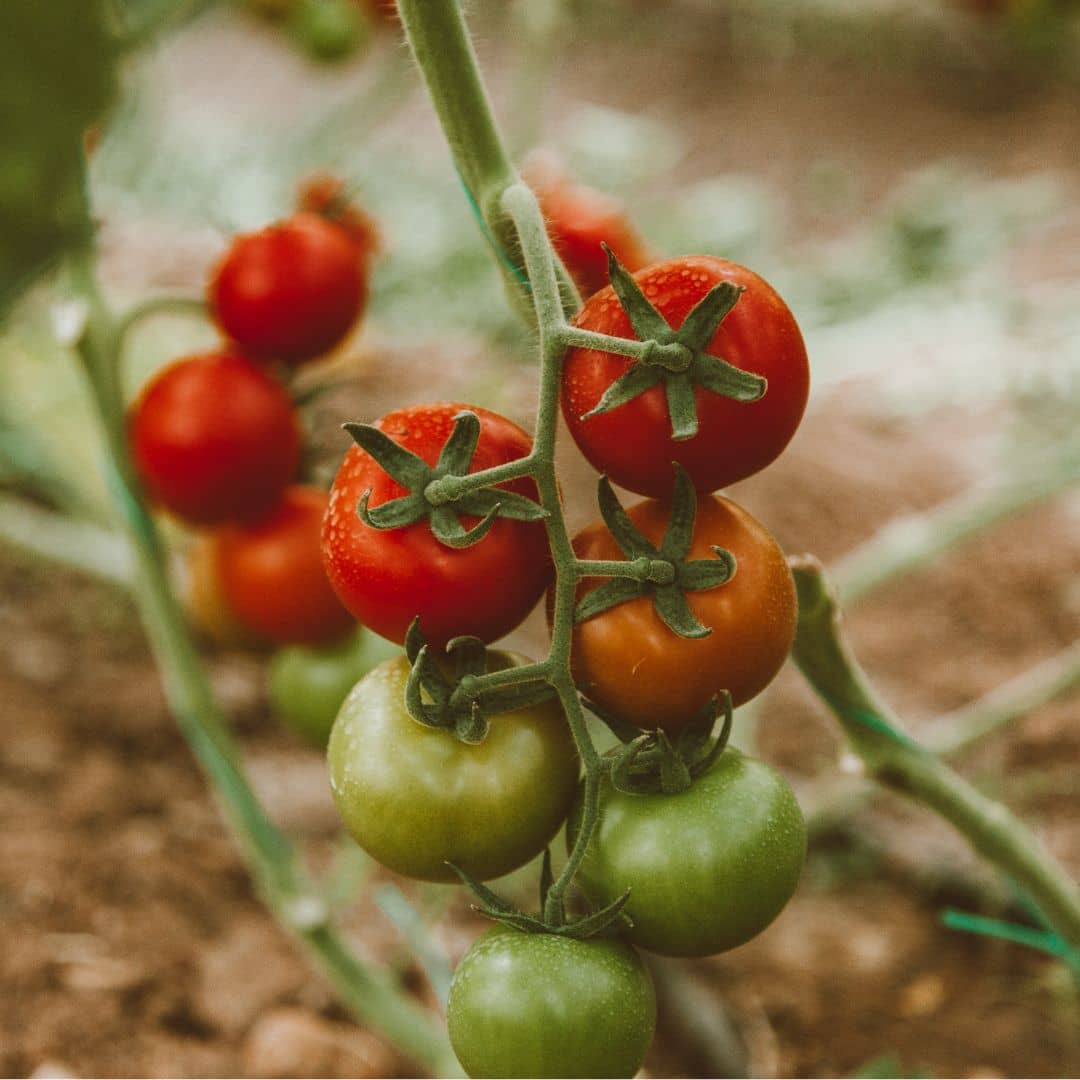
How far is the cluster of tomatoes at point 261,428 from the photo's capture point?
0.76 m

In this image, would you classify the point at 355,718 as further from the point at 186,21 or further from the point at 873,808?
the point at 873,808

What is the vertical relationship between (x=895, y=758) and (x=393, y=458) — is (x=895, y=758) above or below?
below

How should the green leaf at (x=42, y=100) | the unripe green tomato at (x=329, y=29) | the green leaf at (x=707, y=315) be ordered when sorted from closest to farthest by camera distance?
the green leaf at (x=42, y=100) < the green leaf at (x=707, y=315) < the unripe green tomato at (x=329, y=29)

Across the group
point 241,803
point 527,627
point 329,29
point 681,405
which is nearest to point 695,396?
point 681,405

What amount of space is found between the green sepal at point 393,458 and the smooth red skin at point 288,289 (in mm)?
356

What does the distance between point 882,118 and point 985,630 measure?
3684mm

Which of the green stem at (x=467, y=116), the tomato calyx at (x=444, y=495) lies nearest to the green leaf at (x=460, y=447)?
the tomato calyx at (x=444, y=495)

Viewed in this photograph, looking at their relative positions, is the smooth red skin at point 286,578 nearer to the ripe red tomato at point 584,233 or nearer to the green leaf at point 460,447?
the ripe red tomato at point 584,233

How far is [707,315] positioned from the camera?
0.41 metres

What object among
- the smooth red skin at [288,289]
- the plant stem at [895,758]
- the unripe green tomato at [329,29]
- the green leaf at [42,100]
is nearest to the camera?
the green leaf at [42,100]

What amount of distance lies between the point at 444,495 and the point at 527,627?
1.14 meters

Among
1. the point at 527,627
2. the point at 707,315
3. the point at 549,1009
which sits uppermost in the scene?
the point at 707,315

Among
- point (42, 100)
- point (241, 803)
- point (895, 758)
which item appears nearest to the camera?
point (42, 100)

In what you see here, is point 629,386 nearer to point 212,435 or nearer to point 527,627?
point 212,435
